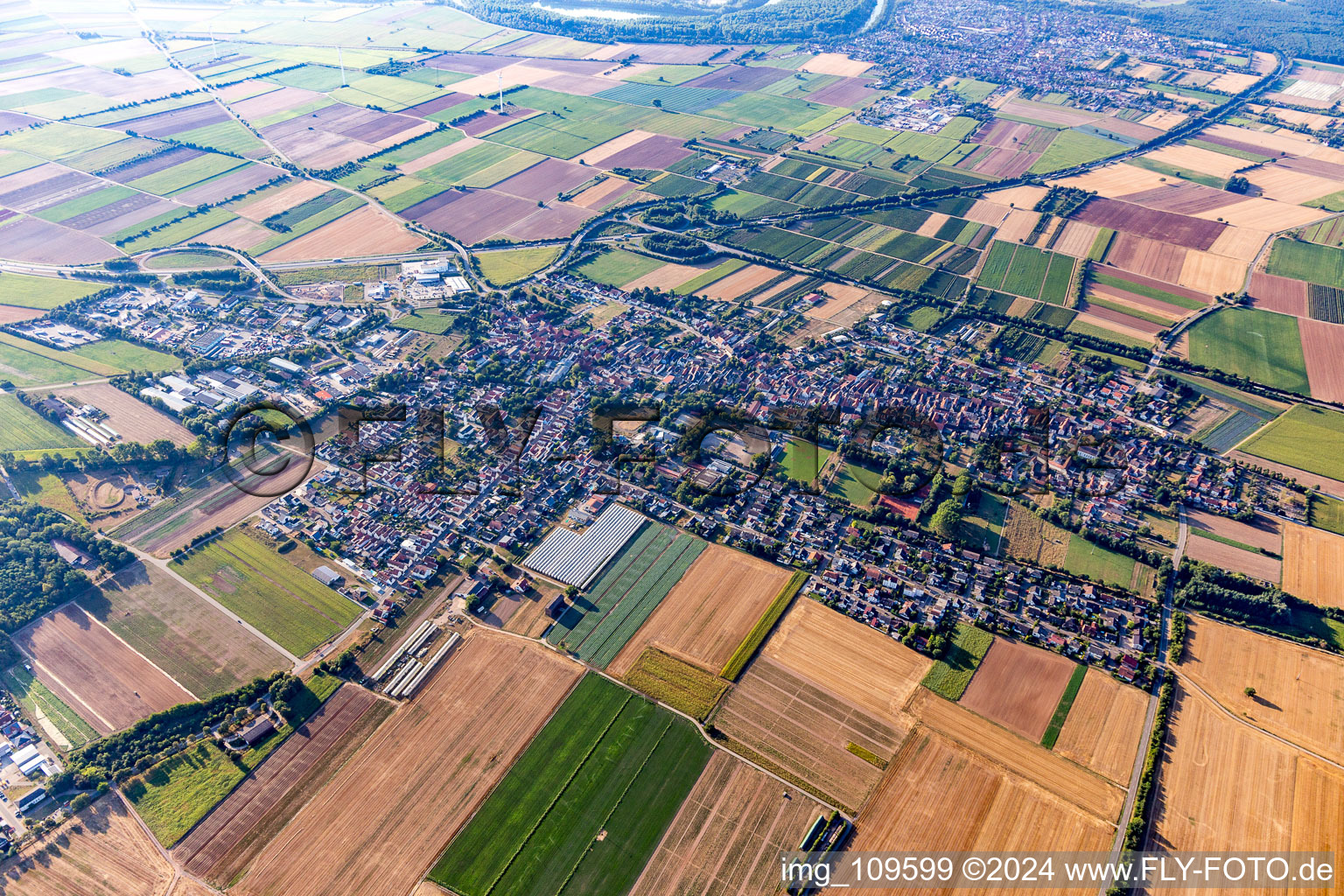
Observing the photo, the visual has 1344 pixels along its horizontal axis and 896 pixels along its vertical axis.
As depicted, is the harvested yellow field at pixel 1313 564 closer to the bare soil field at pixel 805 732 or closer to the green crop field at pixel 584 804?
the bare soil field at pixel 805 732

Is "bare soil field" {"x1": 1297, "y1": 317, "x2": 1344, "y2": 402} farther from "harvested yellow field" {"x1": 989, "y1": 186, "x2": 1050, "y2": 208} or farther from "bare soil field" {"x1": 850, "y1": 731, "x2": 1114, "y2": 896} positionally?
"bare soil field" {"x1": 850, "y1": 731, "x2": 1114, "y2": 896}

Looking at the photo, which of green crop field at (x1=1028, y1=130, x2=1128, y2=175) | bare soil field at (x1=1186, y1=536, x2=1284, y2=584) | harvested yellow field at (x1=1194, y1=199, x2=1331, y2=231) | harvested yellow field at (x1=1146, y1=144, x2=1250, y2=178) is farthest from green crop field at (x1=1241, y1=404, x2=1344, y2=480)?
harvested yellow field at (x1=1146, y1=144, x2=1250, y2=178)

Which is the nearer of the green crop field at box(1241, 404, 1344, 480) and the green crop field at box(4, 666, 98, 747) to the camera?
the green crop field at box(4, 666, 98, 747)

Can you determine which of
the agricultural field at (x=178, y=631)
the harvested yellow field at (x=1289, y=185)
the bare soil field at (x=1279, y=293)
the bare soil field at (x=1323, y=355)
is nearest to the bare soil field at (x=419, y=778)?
the agricultural field at (x=178, y=631)

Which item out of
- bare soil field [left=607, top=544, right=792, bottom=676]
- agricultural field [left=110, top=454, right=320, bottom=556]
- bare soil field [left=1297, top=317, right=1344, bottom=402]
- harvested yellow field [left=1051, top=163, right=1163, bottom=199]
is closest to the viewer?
bare soil field [left=607, top=544, right=792, bottom=676]

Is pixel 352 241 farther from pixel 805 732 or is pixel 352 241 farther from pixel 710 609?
pixel 805 732

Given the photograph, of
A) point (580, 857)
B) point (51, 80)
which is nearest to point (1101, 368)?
point (580, 857)

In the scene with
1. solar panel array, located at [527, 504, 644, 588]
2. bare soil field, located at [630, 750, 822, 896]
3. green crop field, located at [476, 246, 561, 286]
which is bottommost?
bare soil field, located at [630, 750, 822, 896]
